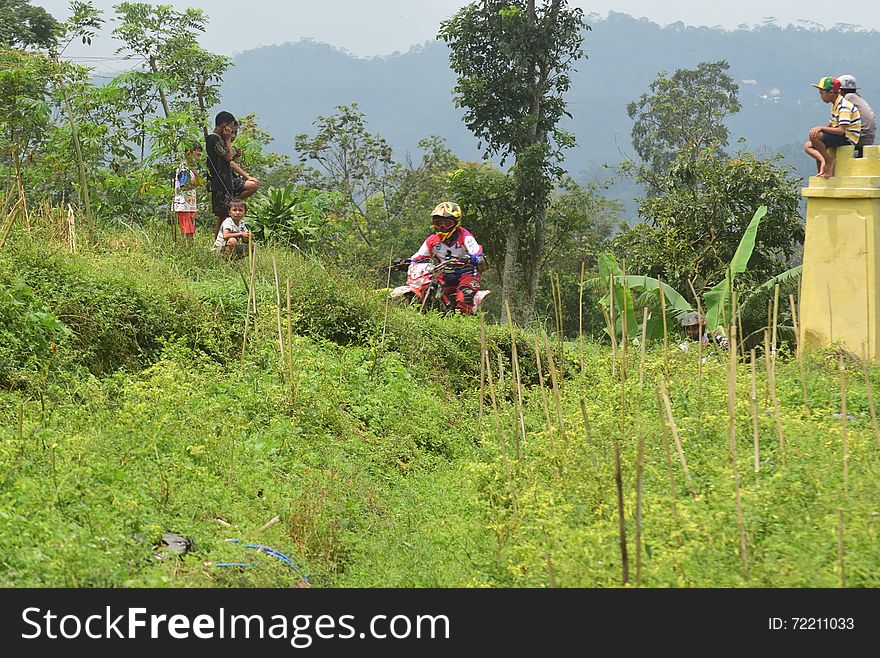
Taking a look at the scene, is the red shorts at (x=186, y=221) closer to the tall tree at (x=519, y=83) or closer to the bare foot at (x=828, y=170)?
the bare foot at (x=828, y=170)

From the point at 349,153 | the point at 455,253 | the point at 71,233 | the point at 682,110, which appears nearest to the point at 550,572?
the point at 71,233

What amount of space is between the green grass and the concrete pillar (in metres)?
1.59

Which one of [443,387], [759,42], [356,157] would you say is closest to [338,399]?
[443,387]

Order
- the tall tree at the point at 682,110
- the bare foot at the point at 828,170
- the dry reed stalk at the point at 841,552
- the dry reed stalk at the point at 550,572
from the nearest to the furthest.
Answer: the dry reed stalk at the point at 841,552
the dry reed stalk at the point at 550,572
the bare foot at the point at 828,170
the tall tree at the point at 682,110

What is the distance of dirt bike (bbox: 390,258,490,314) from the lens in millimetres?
10461

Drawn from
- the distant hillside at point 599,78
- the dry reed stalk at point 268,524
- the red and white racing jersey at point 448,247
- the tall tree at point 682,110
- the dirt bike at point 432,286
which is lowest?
the dry reed stalk at point 268,524

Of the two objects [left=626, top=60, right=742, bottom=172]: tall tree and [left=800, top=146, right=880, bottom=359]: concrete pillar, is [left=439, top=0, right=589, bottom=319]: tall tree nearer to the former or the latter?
[left=800, top=146, right=880, bottom=359]: concrete pillar

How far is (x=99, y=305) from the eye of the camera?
24.5 ft

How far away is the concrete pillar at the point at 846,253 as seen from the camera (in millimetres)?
9422

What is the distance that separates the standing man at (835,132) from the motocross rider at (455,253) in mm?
3335

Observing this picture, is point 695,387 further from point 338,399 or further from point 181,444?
point 181,444

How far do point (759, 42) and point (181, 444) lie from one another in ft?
649

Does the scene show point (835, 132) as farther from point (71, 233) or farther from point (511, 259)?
point (511, 259)

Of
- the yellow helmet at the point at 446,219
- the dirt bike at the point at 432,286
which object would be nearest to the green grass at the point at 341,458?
the dirt bike at the point at 432,286
